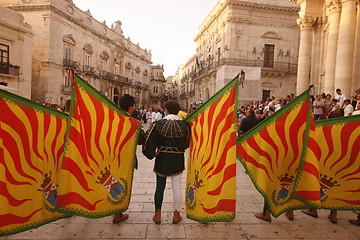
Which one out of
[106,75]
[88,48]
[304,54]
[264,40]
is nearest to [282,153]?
[304,54]

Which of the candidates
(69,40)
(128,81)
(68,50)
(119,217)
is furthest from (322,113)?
(128,81)

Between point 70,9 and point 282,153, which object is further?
point 70,9

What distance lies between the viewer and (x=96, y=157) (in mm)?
3219

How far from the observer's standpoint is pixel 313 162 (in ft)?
11.0

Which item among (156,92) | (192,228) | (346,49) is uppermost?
(156,92)

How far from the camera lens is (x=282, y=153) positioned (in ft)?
11.6

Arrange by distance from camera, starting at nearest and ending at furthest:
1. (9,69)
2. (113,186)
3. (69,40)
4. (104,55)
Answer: (113,186), (9,69), (69,40), (104,55)

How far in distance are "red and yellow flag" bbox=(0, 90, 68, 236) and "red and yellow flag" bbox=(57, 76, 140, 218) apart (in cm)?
32

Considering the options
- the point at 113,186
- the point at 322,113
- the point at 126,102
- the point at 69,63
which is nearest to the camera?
the point at 113,186

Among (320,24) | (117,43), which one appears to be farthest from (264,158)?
(117,43)

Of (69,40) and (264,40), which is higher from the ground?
(264,40)

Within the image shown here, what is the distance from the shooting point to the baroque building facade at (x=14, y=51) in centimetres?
1859

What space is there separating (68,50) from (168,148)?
89.4 feet

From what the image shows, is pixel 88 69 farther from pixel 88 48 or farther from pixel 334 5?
pixel 334 5
